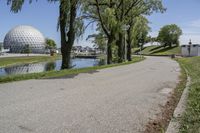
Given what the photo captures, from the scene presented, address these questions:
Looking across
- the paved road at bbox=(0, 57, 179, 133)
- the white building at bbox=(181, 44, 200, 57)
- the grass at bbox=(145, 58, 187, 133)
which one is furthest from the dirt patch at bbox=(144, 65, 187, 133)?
the white building at bbox=(181, 44, 200, 57)

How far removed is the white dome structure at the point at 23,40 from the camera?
136000 millimetres

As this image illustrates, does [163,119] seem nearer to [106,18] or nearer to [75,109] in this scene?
[75,109]

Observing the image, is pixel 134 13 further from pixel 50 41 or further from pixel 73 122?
pixel 50 41

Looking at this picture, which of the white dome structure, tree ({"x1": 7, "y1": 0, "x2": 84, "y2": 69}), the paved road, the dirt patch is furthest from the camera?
the white dome structure

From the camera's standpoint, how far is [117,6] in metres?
33.7

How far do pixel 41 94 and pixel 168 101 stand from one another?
4199 mm

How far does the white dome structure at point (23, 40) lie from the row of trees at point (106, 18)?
94.4 meters

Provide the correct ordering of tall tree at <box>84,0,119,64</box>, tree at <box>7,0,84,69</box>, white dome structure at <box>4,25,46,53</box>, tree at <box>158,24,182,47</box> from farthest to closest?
white dome structure at <box>4,25,46,53</box>
tree at <box>158,24,182,47</box>
tall tree at <box>84,0,119,64</box>
tree at <box>7,0,84,69</box>

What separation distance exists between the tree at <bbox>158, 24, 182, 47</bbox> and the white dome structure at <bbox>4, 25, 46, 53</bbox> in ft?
188

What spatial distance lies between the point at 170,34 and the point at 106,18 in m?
83.8

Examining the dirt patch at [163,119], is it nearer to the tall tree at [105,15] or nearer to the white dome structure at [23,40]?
the tall tree at [105,15]

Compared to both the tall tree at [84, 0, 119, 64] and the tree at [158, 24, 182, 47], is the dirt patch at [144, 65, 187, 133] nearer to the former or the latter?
the tall tree at [84, 0, 119, 64]

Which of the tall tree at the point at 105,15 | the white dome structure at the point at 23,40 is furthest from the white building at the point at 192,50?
the white dome structure at the point at 23,40

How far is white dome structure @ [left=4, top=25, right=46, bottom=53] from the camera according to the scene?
13600cm
